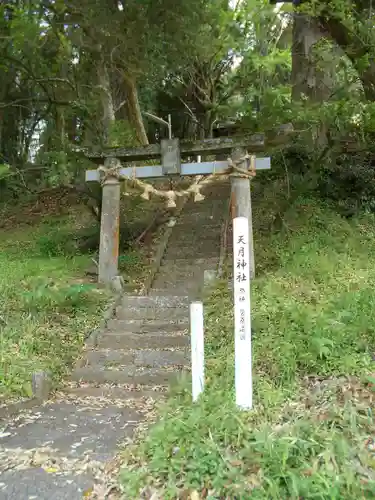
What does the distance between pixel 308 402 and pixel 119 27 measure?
30.7 ft

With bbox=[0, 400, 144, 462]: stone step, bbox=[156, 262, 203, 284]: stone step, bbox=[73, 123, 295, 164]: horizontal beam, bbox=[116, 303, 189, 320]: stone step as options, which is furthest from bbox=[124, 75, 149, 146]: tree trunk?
bbox=[0, 400, 144, 462]: stone step

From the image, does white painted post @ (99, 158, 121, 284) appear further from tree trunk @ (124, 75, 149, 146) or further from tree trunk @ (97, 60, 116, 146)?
tree trunk @ (124, 75, 149, 146)

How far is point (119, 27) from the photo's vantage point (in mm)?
10539

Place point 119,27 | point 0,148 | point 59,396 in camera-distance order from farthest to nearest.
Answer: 1. point 0,148
2. point 119,27
3. point 59,396

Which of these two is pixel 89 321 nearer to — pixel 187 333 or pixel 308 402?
pixel 187 333

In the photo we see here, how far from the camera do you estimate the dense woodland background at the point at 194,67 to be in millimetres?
10367

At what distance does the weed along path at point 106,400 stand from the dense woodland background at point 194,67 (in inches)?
162

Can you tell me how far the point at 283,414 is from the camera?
4.21 metres

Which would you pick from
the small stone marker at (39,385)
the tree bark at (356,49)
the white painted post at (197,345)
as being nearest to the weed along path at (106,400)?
the small stone marker at (39,385)

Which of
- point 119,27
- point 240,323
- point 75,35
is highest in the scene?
point 75,35

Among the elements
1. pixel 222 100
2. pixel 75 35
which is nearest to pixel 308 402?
pixel 75 35

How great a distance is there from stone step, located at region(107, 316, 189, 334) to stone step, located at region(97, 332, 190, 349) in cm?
20

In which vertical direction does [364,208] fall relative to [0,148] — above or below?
below

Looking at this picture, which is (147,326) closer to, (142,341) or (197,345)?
(142,341)
